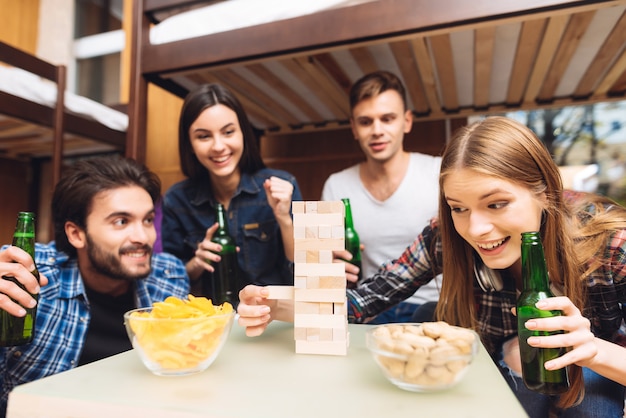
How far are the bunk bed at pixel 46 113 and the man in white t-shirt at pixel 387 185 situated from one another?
1.22 metres

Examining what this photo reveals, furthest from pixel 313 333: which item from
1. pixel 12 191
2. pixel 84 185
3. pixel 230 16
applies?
pixel 12 191

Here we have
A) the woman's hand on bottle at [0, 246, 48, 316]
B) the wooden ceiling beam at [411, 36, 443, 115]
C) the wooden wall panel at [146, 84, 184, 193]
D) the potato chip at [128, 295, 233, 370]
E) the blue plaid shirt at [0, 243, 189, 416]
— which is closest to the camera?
the potato chip at [128, 295, 233, 370]

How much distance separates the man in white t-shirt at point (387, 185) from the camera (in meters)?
1.56

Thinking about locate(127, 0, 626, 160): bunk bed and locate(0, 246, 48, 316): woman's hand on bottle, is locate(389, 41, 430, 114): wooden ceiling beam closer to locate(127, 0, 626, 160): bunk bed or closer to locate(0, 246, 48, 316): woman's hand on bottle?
locate(127, 0, 626, 160): bunk bed

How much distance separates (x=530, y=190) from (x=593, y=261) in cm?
17

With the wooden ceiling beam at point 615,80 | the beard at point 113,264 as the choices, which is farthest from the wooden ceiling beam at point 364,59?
the beard at point 113,264

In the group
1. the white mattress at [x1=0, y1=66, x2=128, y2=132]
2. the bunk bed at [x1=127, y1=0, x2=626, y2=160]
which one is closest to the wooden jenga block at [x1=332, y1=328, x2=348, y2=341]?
the bunk bed at [x1=127, y1=0, x2=626, y2=160]

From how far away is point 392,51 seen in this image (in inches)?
62.4

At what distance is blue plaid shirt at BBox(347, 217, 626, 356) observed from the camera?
32.3 inches

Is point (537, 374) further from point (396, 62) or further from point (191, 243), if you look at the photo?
point (396, 62)

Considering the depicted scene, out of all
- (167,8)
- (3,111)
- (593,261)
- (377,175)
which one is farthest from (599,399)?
(3,111)

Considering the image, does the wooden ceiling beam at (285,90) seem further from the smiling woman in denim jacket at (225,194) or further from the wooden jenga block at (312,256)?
the wooden jenga block at (312,256)

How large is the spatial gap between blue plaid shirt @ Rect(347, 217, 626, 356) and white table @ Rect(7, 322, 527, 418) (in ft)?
1.18

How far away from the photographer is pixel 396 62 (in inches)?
66.1
